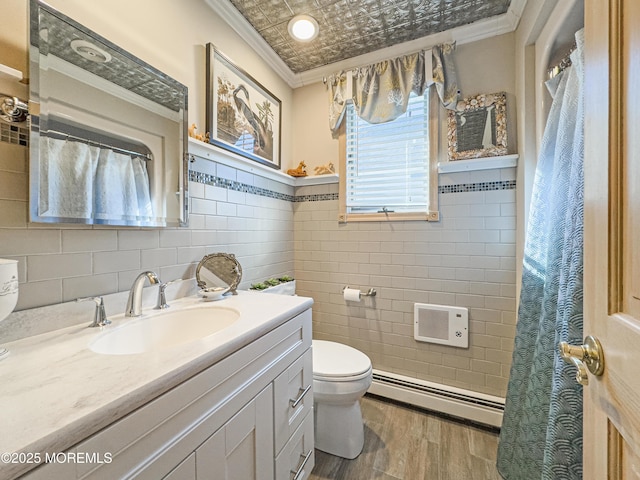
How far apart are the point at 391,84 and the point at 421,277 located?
138 cm

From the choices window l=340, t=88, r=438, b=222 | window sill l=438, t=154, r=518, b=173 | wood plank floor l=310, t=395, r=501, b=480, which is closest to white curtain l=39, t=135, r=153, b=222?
window l=340, t=88, r=438, b=222

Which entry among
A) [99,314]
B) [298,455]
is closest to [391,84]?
[99,314]

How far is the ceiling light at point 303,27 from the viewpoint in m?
1.61

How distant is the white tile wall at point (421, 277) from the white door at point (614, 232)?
1235 millimetres

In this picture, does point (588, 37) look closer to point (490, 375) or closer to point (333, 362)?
point (333, 362)

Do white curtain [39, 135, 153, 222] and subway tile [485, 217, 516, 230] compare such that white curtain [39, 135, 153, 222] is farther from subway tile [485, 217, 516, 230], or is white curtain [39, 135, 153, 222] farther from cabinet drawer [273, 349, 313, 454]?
subway tile [485, 217, 516, 230]

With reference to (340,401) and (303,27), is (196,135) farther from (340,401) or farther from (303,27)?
(340,401)

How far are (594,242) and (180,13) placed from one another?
6.19 feet

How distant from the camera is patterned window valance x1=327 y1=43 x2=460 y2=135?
1779mm

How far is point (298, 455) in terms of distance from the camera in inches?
45.9

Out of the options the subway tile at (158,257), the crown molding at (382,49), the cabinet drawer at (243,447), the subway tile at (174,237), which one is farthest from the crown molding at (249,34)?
the cabinet drawer at (243,447)

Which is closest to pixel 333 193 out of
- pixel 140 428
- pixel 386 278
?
pixel 386 278

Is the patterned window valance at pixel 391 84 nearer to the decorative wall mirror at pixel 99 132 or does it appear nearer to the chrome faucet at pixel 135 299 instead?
the decorative wall mirror at pixel 99 132

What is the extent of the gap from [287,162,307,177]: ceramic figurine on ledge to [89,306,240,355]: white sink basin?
1.31 m
